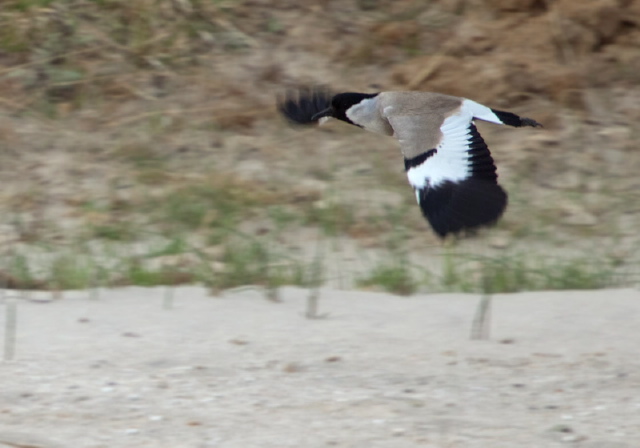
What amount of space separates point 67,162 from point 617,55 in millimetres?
3346

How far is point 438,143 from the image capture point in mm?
4223

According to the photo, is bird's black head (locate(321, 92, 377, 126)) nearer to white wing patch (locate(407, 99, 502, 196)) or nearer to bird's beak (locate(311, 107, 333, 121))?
bird's beak (locate(311, 107, 333, 121))

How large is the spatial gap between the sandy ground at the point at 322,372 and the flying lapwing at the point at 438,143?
1.81ft

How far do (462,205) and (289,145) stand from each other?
10.3ft

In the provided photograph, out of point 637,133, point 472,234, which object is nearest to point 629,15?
point 637,133

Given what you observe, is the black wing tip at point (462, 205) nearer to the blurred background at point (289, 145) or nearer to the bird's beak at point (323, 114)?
the blurred background at point (289, 145)

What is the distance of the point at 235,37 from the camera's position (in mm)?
7629

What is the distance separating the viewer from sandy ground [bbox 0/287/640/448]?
11.1ft

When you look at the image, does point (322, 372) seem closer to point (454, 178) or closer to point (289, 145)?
point (454, 178)

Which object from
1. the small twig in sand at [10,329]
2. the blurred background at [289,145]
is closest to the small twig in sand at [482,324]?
the blurred background at [289,145]

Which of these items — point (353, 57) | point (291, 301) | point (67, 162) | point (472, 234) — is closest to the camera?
point (472, 234)

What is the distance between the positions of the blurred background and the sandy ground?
413mm

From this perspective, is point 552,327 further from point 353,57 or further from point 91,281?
point 353,57

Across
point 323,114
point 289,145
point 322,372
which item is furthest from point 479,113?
point 289,145
